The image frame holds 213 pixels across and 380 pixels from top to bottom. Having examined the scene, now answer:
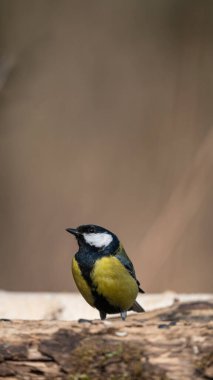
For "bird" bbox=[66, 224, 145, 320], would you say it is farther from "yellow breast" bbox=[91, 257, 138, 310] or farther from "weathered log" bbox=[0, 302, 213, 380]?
"weathered log" bbox=[0, 302, 213, 380]

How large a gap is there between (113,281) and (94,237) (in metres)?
0.23

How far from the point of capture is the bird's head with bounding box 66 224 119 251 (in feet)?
9.65

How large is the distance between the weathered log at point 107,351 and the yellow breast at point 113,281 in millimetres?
598

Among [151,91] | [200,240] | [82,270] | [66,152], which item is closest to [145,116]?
[151,91]

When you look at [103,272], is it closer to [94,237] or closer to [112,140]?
[94,237]

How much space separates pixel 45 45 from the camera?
18.4ft

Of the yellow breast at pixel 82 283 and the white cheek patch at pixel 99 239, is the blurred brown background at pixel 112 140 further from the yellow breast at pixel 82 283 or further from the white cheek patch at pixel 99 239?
the yellow breast at pixel 82 283

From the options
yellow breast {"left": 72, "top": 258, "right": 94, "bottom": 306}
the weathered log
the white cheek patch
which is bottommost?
the weathered log

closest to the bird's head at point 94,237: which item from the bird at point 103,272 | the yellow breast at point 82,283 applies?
the bird at point 103,272

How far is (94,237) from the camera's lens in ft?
9.75

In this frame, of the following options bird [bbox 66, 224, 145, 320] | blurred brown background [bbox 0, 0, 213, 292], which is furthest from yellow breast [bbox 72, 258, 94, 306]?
blurred brown background [bbox 0, 0, 213, 292]

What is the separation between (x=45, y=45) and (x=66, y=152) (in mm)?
826

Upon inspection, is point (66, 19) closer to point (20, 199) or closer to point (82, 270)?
point (20, 199)

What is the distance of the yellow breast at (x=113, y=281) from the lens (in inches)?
110
